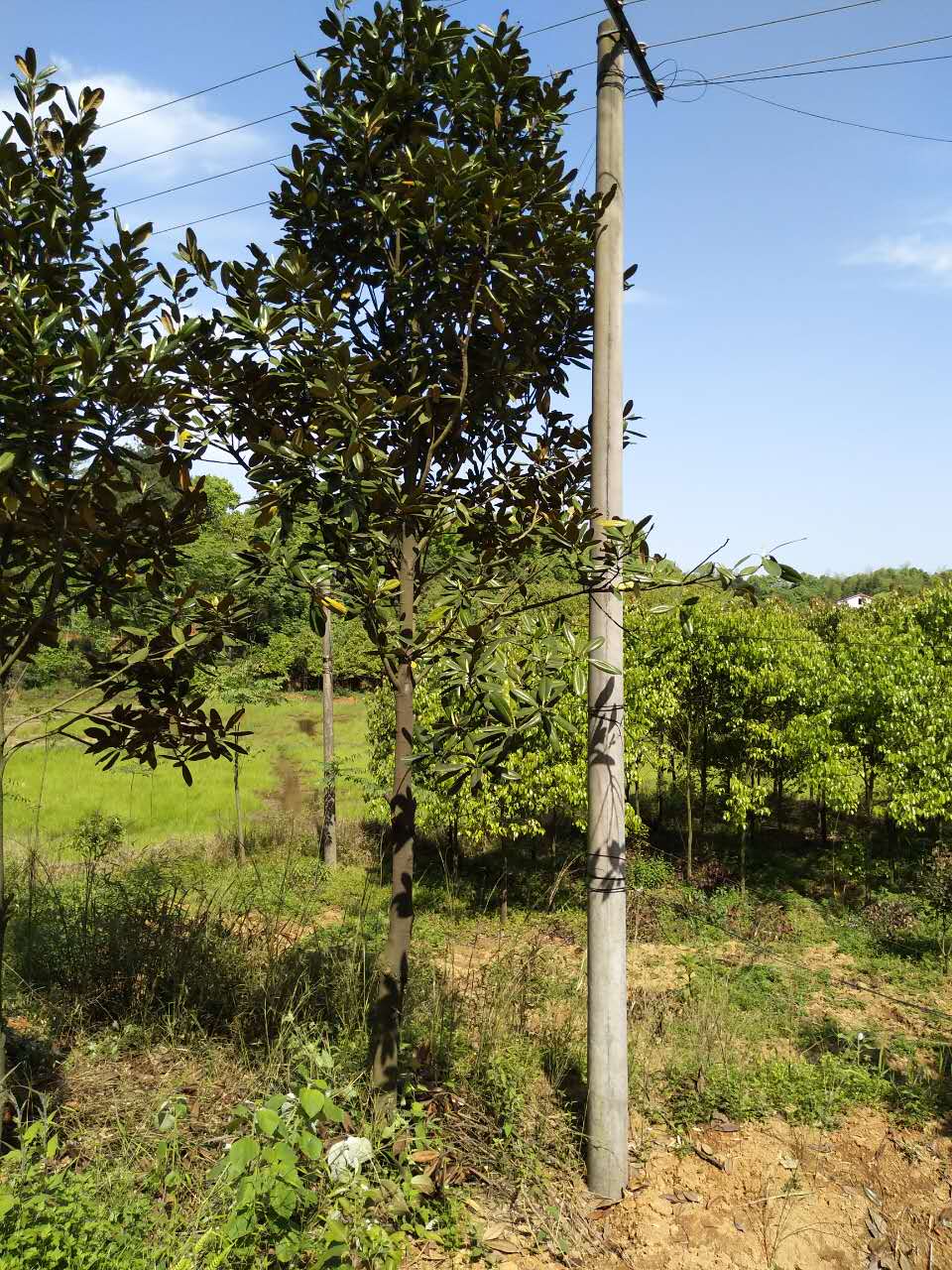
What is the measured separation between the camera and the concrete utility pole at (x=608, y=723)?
3.83 meters

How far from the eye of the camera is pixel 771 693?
13508mm

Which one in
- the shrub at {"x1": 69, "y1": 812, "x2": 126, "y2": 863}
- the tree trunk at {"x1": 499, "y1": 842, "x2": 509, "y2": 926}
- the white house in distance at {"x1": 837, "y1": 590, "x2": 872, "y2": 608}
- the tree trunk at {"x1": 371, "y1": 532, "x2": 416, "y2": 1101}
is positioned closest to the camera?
the tree trunk at {"x1": 371, "y1": 532, "x2": 416, "y2": 1101}

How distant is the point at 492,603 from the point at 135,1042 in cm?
309

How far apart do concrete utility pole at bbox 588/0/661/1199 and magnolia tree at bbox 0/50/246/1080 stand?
6.01 ft

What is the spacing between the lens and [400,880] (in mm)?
3820

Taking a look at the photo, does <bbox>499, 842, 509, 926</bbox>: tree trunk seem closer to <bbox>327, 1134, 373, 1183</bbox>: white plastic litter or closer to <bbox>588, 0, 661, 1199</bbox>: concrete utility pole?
<bbox>588, 0, 661, 1199</bbox>: concrete utility pole

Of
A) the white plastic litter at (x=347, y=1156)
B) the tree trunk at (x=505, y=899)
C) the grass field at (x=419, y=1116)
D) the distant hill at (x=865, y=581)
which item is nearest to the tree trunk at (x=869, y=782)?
the tree trunk at (x=505, y=899)

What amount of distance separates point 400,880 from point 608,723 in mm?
1237

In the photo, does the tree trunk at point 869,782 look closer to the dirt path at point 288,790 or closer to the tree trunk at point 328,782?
the tree trunk at point 328,782

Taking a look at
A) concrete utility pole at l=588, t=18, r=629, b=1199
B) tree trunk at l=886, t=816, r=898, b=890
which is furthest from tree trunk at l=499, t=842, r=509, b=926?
tree trunk at l=886, t=816, r=898, b=890

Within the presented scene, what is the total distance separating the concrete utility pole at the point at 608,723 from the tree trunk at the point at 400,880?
34.8 inches

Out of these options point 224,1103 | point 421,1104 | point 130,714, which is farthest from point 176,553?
point 421,1104

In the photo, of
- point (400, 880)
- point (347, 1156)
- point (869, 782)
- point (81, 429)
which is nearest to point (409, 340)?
point (81, 429)

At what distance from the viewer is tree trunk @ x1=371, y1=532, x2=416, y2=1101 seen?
3652 mm
